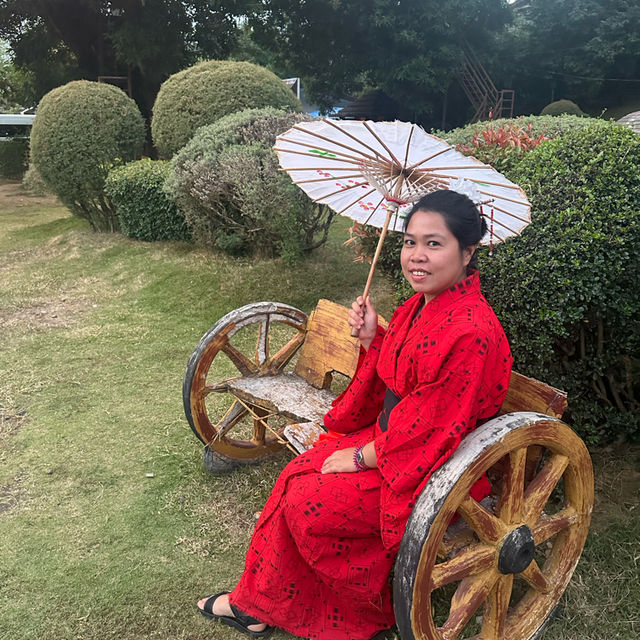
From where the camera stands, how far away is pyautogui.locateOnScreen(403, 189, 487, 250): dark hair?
1924 mm

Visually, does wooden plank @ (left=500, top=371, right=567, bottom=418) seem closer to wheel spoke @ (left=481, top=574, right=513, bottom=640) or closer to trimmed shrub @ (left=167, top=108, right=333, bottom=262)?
wheel spoke @ (left=481, top=574, right=513, bottom=640)

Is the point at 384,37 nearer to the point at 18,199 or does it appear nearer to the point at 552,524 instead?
the point at 18,199

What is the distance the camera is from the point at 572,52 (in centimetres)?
1939

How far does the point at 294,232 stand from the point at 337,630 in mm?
4603

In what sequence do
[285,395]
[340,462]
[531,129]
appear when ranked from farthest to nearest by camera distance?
[531,129] → [285,395] → [340,462]

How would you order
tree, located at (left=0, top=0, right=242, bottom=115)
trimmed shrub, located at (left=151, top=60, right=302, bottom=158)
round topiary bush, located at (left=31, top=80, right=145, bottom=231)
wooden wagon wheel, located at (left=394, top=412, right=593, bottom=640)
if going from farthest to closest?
tree, located at (left=0, top=0, right=242, bottom=115), round topiary bush, located at (left=31, top=80, right=145, bottom=231), trimmed shrub, located at (left=151, top=60, right=302, bottom=158), wooden wagon wheel, located at (left=394, top=412, right=593, bottom=640)

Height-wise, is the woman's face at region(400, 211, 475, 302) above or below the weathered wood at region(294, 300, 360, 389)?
above

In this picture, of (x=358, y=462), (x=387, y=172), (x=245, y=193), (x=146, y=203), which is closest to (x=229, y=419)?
(x=358, y=462)

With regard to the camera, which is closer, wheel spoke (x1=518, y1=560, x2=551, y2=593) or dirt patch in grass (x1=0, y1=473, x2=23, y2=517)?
wheel spoke (x1=518, y1=560, x2=551, y2=593)

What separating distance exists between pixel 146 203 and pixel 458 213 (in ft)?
25.3

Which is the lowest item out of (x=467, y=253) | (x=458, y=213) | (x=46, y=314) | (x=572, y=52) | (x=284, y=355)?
(x=46, y=314)

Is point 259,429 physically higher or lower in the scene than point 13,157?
lower

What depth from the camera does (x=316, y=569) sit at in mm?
2197

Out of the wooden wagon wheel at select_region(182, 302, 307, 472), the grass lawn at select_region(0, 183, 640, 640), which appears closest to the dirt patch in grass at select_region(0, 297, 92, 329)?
the grass lawn at select_region(0, 183, 640, 640)
